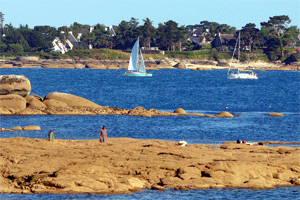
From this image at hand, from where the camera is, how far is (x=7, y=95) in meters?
48.2

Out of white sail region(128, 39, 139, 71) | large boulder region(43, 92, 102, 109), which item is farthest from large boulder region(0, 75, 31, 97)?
white sail region(128, 39, 139, 71)

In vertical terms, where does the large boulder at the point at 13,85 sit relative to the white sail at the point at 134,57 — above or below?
below

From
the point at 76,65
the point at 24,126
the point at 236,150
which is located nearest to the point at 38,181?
the point at 236,150

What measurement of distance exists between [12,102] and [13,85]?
8.39 feet

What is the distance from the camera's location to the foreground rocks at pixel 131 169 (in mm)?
22000

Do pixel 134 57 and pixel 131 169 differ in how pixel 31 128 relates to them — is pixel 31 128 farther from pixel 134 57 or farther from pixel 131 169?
pixel 134 57

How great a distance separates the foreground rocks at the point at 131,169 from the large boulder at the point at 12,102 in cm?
2147

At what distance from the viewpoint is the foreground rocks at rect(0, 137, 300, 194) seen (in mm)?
22000

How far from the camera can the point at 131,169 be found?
23.5 metres

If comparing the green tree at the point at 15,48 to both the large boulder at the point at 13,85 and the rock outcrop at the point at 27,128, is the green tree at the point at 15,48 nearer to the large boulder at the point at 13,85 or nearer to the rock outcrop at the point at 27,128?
the large boulder at the point at 13,85

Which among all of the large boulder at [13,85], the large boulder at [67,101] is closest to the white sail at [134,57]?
the large boulder at [67,101]

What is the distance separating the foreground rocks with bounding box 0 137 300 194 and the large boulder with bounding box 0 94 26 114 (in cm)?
2147

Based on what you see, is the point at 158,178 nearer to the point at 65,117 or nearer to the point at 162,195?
the point at 162,195

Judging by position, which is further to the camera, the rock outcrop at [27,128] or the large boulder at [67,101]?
the large boulder at [67,101]
